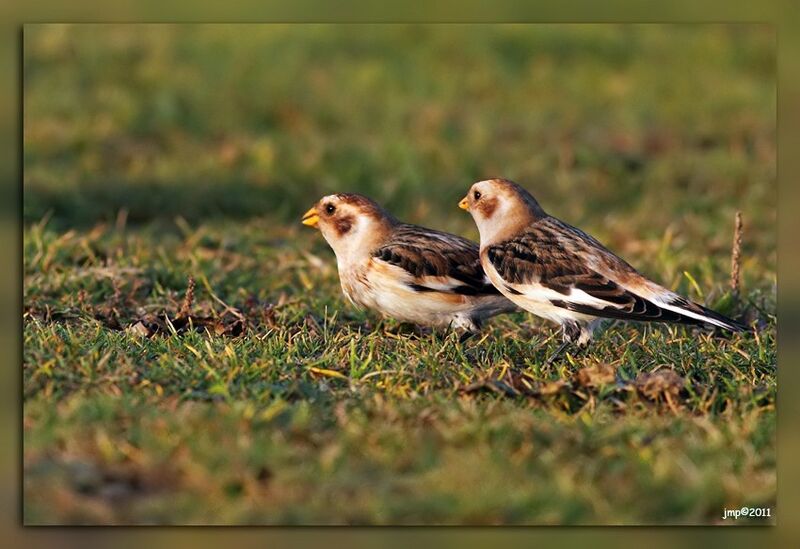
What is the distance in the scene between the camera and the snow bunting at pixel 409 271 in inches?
235

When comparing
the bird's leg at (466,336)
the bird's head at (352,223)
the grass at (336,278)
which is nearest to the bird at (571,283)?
the grass at (336,278)

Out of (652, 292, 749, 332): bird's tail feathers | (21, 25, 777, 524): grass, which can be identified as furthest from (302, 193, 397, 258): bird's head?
(652, 292, 749, 332): bird's tail feathers

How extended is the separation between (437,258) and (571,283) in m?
0.76

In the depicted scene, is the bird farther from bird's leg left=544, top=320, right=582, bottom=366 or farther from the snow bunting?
the snow bunting

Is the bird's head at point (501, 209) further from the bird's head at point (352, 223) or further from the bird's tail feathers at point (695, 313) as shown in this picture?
the bird's tail feathers at point (695, 313)

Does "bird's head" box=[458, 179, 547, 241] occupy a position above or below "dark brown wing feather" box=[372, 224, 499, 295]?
above

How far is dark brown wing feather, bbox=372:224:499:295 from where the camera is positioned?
235 inches

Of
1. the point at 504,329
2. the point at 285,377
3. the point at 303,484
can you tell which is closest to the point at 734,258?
the point at 504,329

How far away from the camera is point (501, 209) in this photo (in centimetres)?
617

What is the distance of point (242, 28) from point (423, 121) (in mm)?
1921

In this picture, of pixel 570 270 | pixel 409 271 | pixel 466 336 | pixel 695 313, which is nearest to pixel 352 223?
pixel 409 271

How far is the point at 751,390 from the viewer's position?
17.1 feet

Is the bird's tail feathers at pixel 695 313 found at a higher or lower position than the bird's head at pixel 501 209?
lower

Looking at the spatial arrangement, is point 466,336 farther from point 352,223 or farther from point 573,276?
point 352,223
